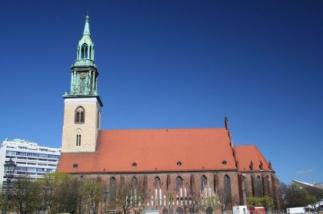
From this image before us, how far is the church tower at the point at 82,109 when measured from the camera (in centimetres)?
7144

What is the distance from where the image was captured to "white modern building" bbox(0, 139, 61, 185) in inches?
5635

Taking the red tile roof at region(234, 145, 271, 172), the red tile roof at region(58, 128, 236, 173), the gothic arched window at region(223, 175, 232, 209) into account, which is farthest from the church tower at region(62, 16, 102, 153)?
the red tile roof at region(234, 145, 271, 172)

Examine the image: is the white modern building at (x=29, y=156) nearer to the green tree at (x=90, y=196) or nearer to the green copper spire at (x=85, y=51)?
the green copper spire at (x=85, y=51)

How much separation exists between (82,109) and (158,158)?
16710 mm

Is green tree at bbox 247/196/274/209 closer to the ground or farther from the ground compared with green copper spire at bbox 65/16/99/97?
closer to the ground

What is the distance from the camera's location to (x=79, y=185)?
62.8 m

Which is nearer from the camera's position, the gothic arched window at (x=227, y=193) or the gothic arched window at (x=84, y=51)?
the gothic arched window at (x=227, y=193)

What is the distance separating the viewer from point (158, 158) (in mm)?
70938

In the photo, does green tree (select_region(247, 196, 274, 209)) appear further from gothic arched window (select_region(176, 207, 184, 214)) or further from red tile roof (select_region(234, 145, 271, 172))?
gothic arched window (select_region(176, 207, 184, 214))

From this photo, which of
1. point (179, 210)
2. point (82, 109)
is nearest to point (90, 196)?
point (179, 210)

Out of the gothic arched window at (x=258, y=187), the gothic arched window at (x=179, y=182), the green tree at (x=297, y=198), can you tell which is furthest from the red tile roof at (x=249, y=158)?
the green tree at (x=297, y=198)

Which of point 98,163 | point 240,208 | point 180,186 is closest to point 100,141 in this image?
point 98,163

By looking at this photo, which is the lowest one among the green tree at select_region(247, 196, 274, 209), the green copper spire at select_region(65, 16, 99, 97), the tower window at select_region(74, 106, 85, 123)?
the green tree at select_region(247, 196, 274, 209)

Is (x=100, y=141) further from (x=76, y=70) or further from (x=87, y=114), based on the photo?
(x=76, y=70)
